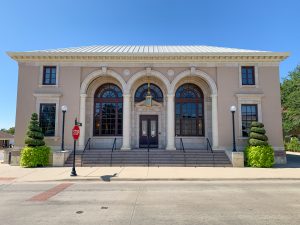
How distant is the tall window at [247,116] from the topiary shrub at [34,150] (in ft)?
49.5

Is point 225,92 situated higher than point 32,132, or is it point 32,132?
point 225,92

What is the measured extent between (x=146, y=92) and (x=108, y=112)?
12.6 feet

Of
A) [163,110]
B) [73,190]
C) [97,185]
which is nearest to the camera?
[73,190]

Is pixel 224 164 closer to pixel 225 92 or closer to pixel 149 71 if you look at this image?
pixel 225 92

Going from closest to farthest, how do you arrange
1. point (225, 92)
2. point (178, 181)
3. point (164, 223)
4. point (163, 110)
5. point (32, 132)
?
point (164, 223), point (178, 181), point (32, 132), point (225, 92), point (163, 110)

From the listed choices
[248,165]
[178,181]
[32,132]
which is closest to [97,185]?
[178,181]

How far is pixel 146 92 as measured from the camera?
19.6 m

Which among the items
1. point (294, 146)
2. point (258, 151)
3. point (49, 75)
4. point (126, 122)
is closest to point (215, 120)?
point (258, 151)

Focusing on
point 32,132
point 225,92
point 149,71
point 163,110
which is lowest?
point 32,132

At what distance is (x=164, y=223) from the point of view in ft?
17.0

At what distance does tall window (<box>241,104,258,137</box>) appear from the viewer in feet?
57.4

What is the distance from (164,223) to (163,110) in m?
14.4

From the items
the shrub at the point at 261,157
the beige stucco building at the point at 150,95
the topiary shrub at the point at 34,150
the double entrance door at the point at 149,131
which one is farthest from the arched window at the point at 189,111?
the topiary shrub at the point at 34,150

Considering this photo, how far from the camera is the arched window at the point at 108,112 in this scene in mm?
19000
